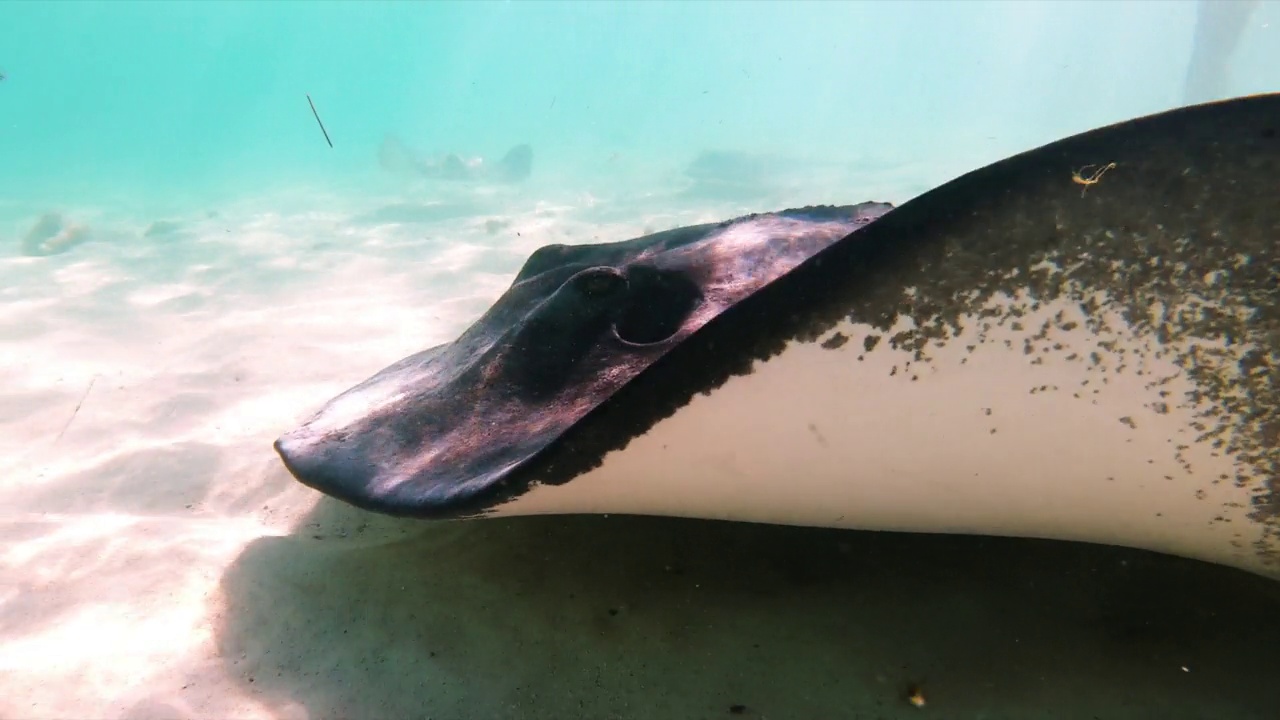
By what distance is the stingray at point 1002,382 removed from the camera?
1.18m

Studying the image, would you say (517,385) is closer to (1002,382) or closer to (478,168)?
(1002,382)

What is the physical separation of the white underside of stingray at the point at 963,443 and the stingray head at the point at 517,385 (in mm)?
255

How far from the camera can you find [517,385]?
205cm

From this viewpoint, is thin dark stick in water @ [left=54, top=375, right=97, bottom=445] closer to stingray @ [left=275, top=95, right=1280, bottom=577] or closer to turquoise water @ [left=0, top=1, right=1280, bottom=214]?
stingray @ [left=275, top=95, right=1280, bottom=577]

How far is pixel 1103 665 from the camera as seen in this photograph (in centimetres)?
185

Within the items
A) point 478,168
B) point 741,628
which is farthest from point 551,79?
point 741,628

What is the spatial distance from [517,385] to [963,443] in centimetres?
128

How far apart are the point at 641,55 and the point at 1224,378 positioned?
13918 centimetres

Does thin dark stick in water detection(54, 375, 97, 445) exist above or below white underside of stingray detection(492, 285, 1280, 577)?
below

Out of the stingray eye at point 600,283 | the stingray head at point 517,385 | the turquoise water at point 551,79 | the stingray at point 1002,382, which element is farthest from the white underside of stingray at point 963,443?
the turquoise water at point 551,79

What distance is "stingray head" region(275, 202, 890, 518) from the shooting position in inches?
67.1

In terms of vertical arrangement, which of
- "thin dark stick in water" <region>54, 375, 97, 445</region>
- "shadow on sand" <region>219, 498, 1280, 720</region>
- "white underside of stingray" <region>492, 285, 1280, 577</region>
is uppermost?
"white underside of stingray" <region>492, 285, 1280, 577</region>

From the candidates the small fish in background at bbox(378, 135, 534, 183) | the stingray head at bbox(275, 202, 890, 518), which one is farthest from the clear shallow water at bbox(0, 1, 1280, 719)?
the small fish in background at bbox(378, 135, 534, 183)

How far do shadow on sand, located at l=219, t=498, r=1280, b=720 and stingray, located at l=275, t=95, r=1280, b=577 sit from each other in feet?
1.30
